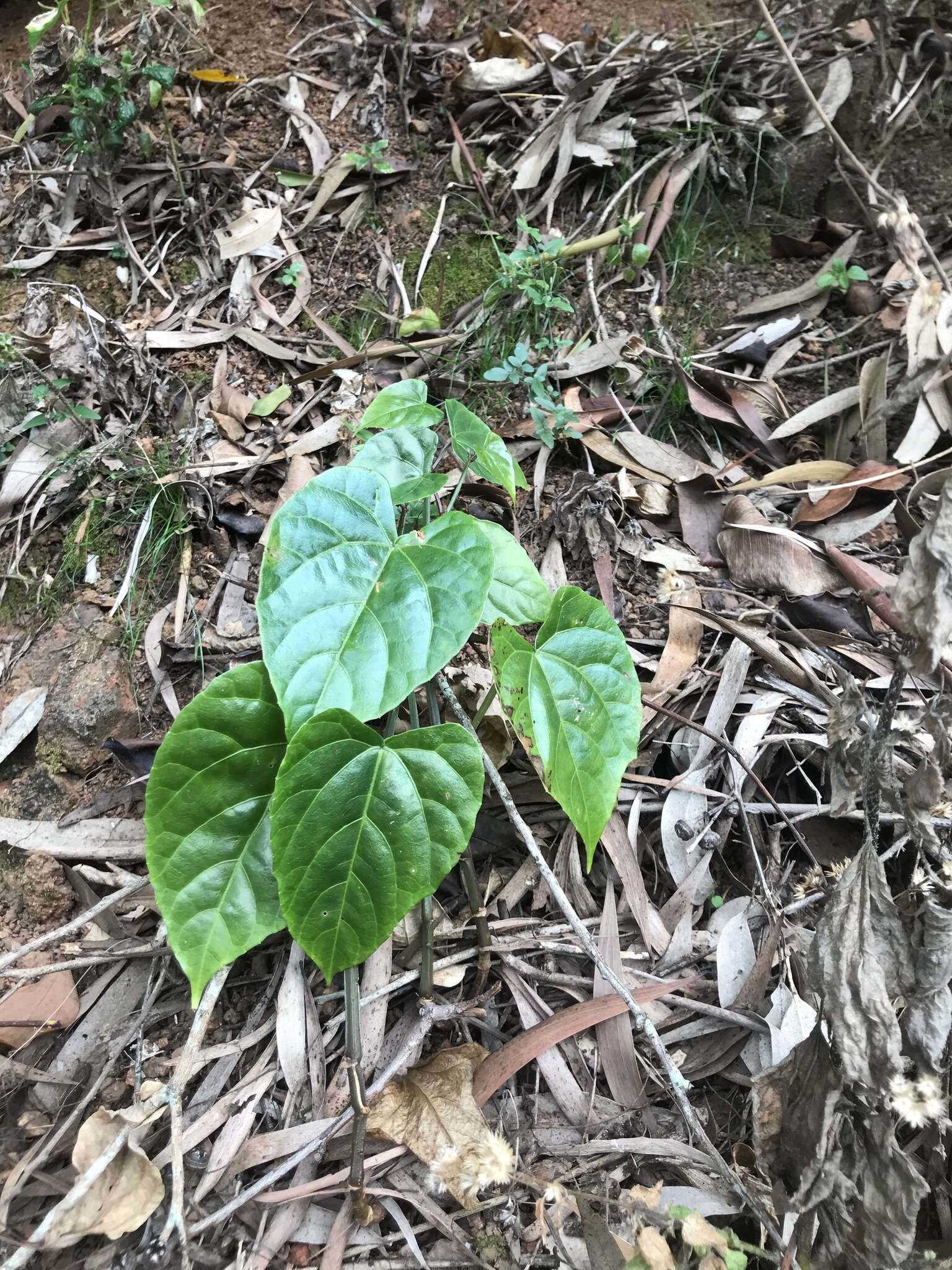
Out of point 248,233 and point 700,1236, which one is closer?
point 700,1236

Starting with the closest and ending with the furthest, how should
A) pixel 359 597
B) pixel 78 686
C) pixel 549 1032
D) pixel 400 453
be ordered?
pixel 359 597, pixel 549 1032, pixel 400 453, pixel 78 686

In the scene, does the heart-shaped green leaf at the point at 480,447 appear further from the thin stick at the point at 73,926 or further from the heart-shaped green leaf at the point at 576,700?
the thin stick at the point at 73,926

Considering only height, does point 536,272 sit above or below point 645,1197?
above

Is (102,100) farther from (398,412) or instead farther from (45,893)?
(45,893)

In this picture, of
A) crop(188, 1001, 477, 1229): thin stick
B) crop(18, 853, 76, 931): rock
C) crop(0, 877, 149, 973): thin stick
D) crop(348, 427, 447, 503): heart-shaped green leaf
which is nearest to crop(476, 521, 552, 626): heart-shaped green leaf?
crop(348, 427, 447, 503): heart-shaped green leaf

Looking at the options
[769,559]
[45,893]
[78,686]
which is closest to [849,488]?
[769,559]

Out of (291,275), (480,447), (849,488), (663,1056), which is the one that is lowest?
(849,488)

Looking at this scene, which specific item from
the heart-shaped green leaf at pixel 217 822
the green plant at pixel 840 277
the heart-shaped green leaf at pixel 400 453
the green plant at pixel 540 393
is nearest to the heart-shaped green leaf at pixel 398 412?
the heart-shaped green leaf at pixel 400 453

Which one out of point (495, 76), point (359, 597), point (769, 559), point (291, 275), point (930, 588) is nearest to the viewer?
point (930, 588)
